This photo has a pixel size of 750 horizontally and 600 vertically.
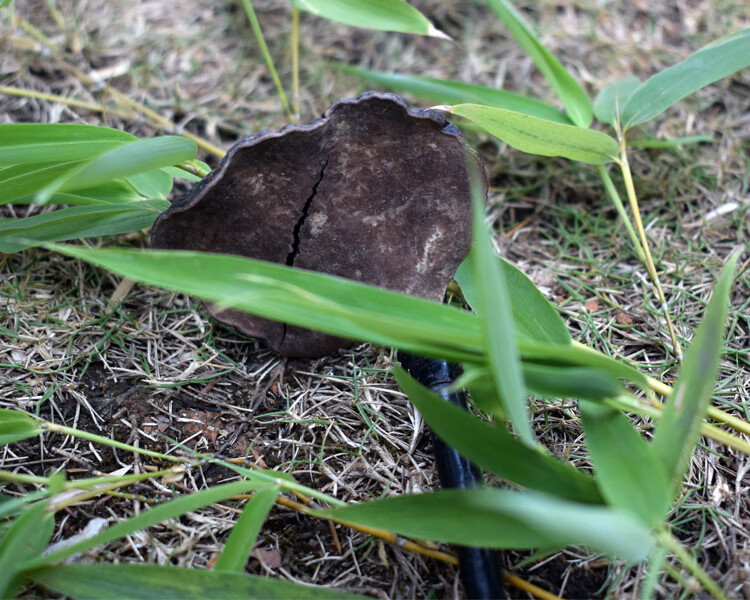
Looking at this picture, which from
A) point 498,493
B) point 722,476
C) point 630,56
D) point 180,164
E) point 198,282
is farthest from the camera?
point 630,56

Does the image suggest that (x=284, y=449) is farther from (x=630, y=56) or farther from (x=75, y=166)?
(x=630, y=56)

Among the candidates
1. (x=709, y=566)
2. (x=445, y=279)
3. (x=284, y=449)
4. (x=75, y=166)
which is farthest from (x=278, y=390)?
(x=709, y=566)

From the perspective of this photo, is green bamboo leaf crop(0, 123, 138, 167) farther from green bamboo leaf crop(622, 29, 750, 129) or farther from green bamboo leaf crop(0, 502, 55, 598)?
green bamboo leaf crop(622, 29, 750, 129)

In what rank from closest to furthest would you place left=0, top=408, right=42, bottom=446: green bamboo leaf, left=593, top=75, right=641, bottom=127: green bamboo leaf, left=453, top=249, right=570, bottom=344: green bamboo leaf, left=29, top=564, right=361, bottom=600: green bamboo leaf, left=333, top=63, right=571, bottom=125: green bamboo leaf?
1. left=29, top=564, right=361, bottom=600: green bamboo leaf
2. left=0, top=408, right=42, bottom=446: green bamboo leaf
3. left=453, top=249, right=570, bottom=344: green bamboo leaf
4. left=593, top=75, right=641, bottom=127: green bamboo leaf
5. left=333, top=63, right=571, bottom=125: green bamboo leaf

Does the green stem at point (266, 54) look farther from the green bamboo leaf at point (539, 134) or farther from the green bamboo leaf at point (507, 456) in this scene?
the green bamboo leaf at point (507, 456)

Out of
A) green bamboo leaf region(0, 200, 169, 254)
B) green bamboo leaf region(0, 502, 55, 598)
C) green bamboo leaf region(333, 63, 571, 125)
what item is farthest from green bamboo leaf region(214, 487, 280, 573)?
green bamboo leaf region(333, 63, 571, 125)

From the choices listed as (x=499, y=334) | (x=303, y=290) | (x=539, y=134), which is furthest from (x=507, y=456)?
(x=539, y=134)

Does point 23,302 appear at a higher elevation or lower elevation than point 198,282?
lower

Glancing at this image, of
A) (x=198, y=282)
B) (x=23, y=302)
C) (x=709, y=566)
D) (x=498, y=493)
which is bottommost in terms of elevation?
(x=709, y=566)
